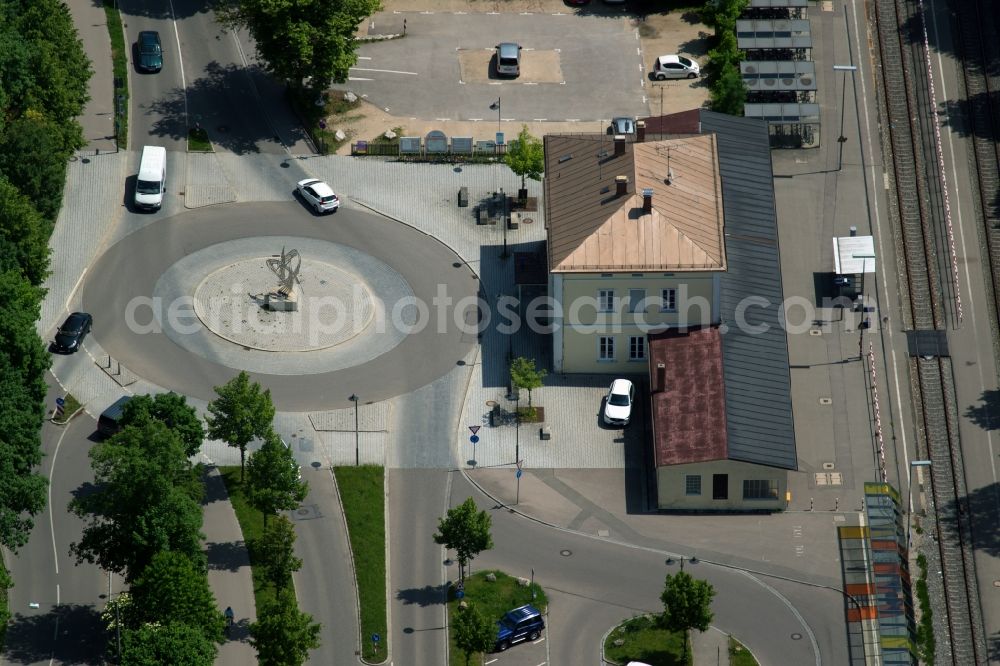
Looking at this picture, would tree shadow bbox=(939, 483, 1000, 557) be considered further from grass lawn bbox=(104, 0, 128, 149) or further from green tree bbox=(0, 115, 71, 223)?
grass lawn bbox=(104, 0, 128, 149)

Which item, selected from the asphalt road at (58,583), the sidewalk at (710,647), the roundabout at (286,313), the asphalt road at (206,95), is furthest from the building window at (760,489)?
the asphalt road at (206,95)

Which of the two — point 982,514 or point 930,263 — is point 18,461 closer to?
point 982,514

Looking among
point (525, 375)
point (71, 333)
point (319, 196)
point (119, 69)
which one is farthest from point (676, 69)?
point (71, 333)

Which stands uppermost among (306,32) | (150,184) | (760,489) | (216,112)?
(306,32)

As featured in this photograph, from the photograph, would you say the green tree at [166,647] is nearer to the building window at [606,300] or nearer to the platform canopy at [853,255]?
the building window at [606,300]

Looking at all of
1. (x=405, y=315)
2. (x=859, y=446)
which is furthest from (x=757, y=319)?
(x=405, y=315)

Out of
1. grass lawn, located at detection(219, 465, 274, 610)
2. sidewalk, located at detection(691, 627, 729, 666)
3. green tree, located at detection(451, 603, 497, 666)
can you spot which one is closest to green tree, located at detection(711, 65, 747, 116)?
sidewalk, located at detection(691, 627, 729, 666)

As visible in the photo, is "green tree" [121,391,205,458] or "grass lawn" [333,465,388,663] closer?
"grass lawn" [333,465,388,663]
